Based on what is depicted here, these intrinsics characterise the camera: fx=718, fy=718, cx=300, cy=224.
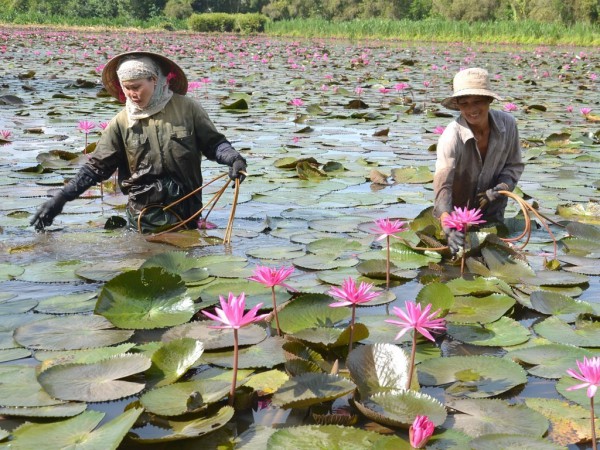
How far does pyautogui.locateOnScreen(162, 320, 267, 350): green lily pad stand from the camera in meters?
2.13

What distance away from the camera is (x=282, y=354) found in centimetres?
206

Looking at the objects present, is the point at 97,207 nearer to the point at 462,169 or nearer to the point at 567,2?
the point at 462,169

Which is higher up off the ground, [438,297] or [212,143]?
[212,143]

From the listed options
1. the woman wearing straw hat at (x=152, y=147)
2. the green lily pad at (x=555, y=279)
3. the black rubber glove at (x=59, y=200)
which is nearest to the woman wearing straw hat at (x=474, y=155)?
the green lily pad at (x=555, y=279)

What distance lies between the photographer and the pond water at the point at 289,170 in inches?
112

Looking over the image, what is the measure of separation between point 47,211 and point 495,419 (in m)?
2.34

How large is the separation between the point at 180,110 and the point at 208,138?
0.63ft

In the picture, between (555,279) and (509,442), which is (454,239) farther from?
(509,442)

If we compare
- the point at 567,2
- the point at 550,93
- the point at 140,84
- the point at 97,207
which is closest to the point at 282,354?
the point at 140,84

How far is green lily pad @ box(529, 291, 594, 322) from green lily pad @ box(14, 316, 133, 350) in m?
1.37

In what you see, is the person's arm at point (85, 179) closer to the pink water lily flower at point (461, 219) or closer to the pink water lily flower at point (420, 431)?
the pink water lily flower at point (461, 219)

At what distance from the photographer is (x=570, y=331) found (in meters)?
2.25

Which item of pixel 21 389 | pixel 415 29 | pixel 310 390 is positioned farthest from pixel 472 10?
pixel 21 389

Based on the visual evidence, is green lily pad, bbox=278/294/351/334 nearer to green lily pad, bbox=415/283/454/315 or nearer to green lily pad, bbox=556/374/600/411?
green lily pad, bbox=415/283/454/315
